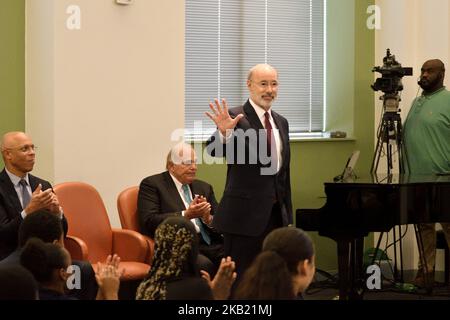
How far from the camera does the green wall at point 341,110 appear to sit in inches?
293

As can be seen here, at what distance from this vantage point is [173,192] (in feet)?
18.3

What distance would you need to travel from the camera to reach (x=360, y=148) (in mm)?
7645

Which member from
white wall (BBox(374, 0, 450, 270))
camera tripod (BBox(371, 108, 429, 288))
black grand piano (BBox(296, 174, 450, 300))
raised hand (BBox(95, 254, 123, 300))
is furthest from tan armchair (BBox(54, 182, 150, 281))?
white wall (BBox(374, 0, 450, 270))

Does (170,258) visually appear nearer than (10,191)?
Yes

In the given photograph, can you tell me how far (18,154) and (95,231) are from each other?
76cm

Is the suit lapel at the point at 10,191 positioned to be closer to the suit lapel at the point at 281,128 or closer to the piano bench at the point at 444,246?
the suit lapel at the point at 281,128

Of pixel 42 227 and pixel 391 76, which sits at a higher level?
pixel 391 76

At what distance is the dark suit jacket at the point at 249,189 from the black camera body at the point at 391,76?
8.51ft

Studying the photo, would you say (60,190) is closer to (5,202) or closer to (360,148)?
(5,202)

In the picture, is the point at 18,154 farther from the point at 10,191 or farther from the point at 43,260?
the point at 43,260

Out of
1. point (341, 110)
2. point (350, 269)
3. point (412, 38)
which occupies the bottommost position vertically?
point (350, 269)

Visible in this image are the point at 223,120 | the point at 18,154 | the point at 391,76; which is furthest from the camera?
the point at 391,76

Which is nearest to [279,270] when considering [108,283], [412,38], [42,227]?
[108,283]
